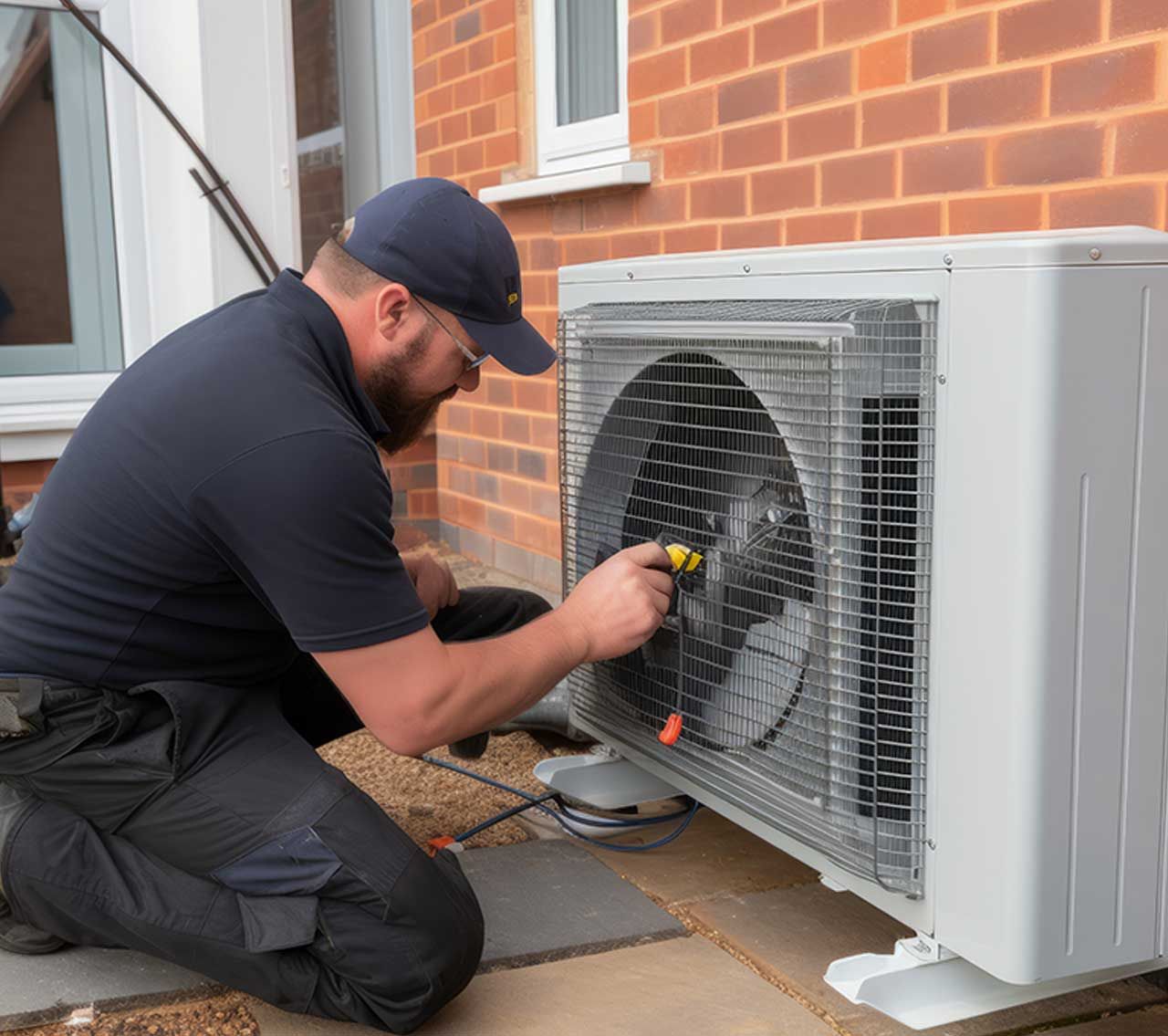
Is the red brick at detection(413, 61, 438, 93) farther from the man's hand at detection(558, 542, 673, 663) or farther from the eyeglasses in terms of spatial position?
the man's hand at detection(558, 542, 673, 663)

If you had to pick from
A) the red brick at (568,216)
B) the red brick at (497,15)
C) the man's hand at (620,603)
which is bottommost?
the man's hand at (620,603)

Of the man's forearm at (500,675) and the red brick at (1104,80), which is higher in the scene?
the red brick at (1104,80)

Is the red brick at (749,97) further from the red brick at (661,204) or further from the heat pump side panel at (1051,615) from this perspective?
the heat pump side panel at (1051,615)

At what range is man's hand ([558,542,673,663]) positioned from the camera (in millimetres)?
1962

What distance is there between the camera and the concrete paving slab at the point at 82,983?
189 centimetres

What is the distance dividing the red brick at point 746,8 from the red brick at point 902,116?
381 millimetres

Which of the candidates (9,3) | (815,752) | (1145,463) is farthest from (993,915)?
(9,3)

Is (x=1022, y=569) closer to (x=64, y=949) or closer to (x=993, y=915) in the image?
(x=993, y=915)

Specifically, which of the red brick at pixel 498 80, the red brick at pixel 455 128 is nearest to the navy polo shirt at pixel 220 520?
the red brick at pixel 498 80

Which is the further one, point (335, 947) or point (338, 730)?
point (338, 730)

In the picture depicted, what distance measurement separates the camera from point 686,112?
3.12m

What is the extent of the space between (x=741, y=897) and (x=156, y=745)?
0.95 meters

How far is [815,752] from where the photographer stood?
1.77 metres

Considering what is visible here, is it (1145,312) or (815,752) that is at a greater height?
Result: (1145,312)
